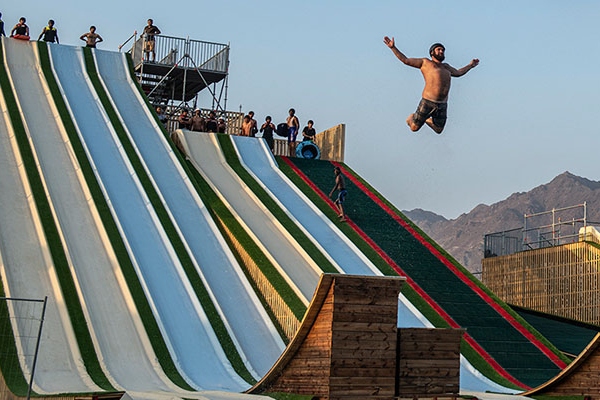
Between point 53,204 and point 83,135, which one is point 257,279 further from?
point 83,135

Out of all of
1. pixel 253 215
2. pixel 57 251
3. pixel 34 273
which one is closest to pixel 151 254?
pixel 57 251

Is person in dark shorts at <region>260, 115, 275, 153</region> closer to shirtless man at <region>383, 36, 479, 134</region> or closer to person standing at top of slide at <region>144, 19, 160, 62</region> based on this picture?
person standing at top of slide at <region>144, 19, 160, 62</region>

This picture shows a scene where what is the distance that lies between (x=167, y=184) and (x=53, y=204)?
2.75 m

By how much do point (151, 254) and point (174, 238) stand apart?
808mm

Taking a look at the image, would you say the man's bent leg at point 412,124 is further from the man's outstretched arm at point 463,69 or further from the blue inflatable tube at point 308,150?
the blue inflatable tube at point 308,150

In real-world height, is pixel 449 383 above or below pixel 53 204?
below

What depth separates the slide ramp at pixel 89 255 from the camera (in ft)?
46.8

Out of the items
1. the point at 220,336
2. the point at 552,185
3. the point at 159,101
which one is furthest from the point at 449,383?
the point at 552,185

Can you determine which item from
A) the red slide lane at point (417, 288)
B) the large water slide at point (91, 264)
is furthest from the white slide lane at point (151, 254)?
the red slide lane at point (417, 288)

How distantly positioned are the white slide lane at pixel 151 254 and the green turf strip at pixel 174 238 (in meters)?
0.11

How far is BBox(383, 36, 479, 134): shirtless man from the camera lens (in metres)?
11.8

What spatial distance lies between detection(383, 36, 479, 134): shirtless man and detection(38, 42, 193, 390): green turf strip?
185 inches

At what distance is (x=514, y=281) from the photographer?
25234mm

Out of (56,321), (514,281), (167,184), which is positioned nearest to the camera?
(56,321)
